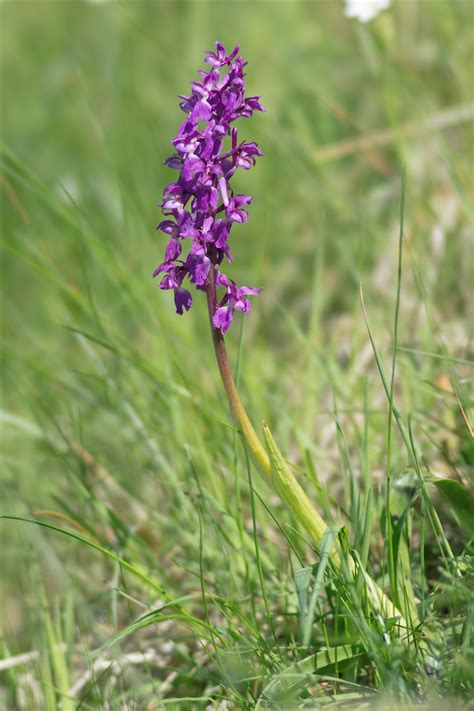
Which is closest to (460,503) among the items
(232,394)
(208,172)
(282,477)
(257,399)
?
(282,477)

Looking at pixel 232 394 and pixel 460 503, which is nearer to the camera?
pixel 232 394

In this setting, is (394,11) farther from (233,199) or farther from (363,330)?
(233,199)

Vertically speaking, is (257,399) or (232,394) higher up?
(257,399)

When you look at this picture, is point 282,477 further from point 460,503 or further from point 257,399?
point 257,399

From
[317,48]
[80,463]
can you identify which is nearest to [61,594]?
[80,463]

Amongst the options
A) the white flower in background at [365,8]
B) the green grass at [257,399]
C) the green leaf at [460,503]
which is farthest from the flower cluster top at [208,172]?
the white flower in background at [365,8]

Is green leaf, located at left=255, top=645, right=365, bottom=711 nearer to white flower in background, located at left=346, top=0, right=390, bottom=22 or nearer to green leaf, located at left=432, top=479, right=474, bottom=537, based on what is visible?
green leaf, located at left=432, top=479, right=474, bottom=537

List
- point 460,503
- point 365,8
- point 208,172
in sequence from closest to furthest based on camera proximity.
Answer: point 208,172 → point 460,503 → point 365,8
